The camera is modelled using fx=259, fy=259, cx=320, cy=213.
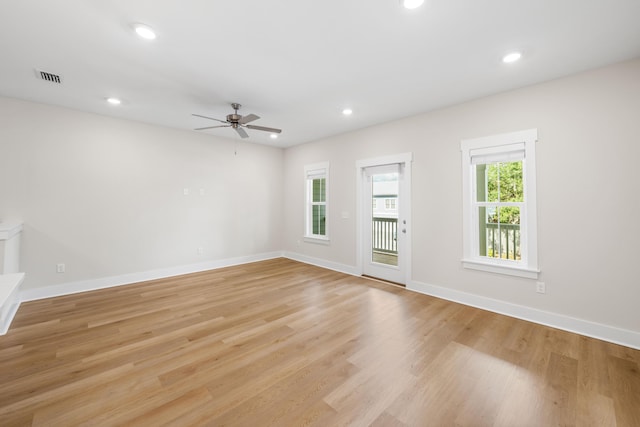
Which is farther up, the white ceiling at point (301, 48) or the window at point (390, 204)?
the white ceiling at point (301, 48)

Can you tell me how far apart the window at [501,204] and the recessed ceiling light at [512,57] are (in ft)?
3.09

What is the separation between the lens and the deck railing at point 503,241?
3.33 meters

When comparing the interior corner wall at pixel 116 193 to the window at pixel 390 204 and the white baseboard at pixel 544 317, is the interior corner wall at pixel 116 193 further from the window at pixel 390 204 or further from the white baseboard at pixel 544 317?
the white baseboard at pixel 544 317

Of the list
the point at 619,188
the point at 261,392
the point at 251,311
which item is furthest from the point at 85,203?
the point at 619,188

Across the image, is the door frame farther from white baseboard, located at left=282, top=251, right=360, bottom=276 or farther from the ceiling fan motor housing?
the ceiling fan motor housing

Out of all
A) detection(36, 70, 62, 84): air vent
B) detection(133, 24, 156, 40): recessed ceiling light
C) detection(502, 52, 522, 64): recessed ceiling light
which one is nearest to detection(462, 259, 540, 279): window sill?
detection(502, 52, 522, 64): recessed ceiling light

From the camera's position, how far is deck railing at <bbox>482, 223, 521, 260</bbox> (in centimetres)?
333

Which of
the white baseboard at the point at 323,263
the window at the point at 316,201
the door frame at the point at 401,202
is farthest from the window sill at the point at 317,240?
the door frame at the point at 401,202

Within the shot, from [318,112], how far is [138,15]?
2.50 meters

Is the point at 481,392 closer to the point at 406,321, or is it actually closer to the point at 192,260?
the point at 406,321

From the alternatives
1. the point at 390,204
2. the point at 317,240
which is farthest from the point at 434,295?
the point at 317,240

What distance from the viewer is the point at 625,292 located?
255 centimetres

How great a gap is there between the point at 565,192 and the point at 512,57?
158 centimetres

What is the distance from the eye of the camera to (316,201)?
6.15 metres
